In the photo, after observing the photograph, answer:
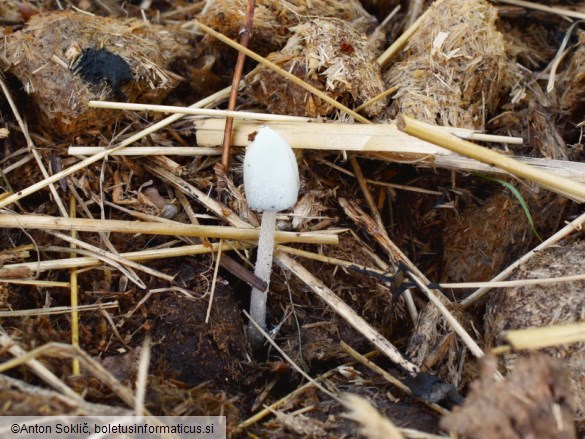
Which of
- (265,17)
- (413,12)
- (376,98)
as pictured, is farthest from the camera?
(413,12)

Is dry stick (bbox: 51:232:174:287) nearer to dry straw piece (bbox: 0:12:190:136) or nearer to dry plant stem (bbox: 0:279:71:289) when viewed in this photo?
dry plant stem (bbox: 0:279:71:289)

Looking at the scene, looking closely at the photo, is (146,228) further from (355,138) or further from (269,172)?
(355,138)

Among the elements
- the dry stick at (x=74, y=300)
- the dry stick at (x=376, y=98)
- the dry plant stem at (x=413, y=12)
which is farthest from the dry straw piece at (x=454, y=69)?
the dry stick at (x=74, y=300)

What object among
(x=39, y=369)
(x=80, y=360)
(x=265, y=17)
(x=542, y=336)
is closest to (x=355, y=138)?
(x=265, y=17)

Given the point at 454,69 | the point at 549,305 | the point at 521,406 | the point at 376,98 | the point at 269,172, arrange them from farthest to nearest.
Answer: the point at 454,69, the point at 376,98, the point at 549,305, the point at 269,172, the point at 521,406

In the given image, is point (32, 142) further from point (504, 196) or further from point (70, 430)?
point (504, 196)

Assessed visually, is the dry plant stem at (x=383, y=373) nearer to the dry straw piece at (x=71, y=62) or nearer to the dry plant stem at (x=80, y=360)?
the dry plant stem at (x=80, y=360)

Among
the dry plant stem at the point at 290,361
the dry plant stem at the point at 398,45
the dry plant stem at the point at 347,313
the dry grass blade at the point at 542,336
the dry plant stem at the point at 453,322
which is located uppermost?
the dry plant stem at the point at 398,45
